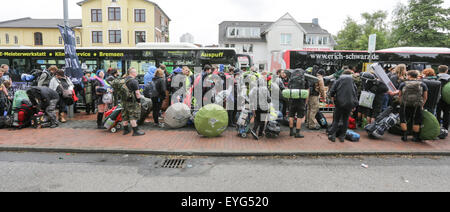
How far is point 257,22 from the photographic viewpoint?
4928cm

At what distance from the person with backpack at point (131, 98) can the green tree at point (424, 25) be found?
36.6 meters

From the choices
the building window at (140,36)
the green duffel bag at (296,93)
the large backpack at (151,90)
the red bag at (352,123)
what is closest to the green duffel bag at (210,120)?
the green duffel bag at (296,93)

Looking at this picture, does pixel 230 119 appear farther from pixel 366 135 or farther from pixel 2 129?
pixel 2 129

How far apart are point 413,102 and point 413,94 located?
0.65 feet

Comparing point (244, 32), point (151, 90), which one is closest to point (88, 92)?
point (151, 90)

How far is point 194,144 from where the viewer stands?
6.40 m

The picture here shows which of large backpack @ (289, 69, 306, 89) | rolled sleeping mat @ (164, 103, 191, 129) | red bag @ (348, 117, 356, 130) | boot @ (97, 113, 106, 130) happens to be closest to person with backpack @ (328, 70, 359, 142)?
large backpack @ (289, 69, 306, 89)

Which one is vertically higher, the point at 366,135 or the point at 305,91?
the point at 305,91

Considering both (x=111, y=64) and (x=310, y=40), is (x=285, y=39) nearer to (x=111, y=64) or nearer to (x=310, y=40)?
(x=310, y=40)

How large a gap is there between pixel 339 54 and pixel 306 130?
7.17m

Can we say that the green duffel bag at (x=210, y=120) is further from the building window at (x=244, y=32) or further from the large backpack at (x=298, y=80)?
the building window at (x=244, y=32)

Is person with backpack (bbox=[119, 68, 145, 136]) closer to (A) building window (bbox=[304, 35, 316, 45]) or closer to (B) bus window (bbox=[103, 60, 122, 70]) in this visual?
(B) bus window (bbox=[103, 60, 122, 70])

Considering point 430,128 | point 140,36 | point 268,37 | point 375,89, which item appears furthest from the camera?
point 268,37
